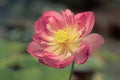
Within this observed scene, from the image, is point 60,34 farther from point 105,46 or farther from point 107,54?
point 105,46

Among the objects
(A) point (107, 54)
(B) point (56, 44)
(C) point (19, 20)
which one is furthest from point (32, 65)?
(C) point (19, 20)

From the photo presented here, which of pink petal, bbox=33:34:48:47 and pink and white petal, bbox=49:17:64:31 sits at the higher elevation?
pink and white petal, bbox=49:17:64:31

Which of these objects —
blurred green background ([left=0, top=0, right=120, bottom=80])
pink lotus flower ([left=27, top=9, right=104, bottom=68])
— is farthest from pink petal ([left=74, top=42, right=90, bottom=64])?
blurred green background ([left=0, top=0, right=120, bottom=80])

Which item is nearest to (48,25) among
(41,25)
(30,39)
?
(41,25)

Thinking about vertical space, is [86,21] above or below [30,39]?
above

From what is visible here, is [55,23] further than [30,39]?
No

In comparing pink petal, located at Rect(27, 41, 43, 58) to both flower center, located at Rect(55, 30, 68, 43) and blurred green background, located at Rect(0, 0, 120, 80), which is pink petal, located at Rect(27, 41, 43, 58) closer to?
flower center, located at Rect(55, 30, 68, 43)

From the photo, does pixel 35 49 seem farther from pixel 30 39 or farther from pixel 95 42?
pixel 30 39
